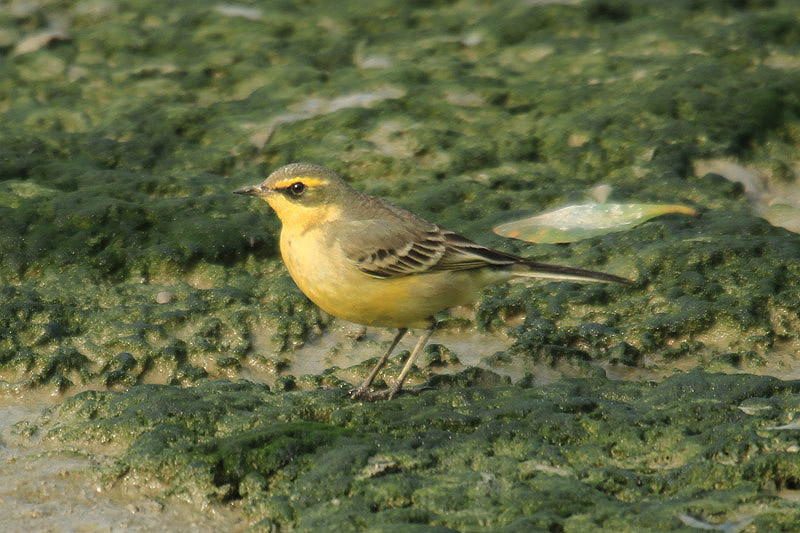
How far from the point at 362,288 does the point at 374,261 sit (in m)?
0.18

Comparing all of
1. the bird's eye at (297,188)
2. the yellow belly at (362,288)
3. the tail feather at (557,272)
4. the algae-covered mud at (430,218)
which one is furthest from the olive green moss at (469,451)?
the bird's eye at (297,188)

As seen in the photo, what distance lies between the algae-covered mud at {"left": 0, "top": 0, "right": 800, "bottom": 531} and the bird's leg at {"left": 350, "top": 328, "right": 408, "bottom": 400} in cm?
18

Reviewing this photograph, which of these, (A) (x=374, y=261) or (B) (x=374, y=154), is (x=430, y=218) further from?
(A) (x=374, y=261)

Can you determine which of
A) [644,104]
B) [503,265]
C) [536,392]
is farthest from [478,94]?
[536,392]

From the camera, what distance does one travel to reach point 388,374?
22.8 ft

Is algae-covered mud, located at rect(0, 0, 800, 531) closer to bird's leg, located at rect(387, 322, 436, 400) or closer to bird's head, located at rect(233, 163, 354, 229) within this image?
bird's leg, located at rect(387, 322, 436, 400)

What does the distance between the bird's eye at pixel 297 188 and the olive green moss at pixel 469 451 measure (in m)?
1.25

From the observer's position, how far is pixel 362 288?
249 inches

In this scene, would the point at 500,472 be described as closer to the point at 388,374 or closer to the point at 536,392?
the point at 536,392

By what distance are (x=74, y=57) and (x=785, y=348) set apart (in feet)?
25.1

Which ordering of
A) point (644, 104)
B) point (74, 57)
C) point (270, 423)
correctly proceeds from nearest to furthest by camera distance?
point (270, 423), point (644, 104), point (74, 57)

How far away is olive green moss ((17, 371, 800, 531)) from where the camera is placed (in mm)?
4777

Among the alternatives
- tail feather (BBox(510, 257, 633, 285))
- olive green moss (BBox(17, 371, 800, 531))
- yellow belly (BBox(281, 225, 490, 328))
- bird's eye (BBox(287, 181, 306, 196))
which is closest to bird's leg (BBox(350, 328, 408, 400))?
olive green moss (BBox(17, 371, 800, 531))

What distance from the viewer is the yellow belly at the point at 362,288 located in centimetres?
634
